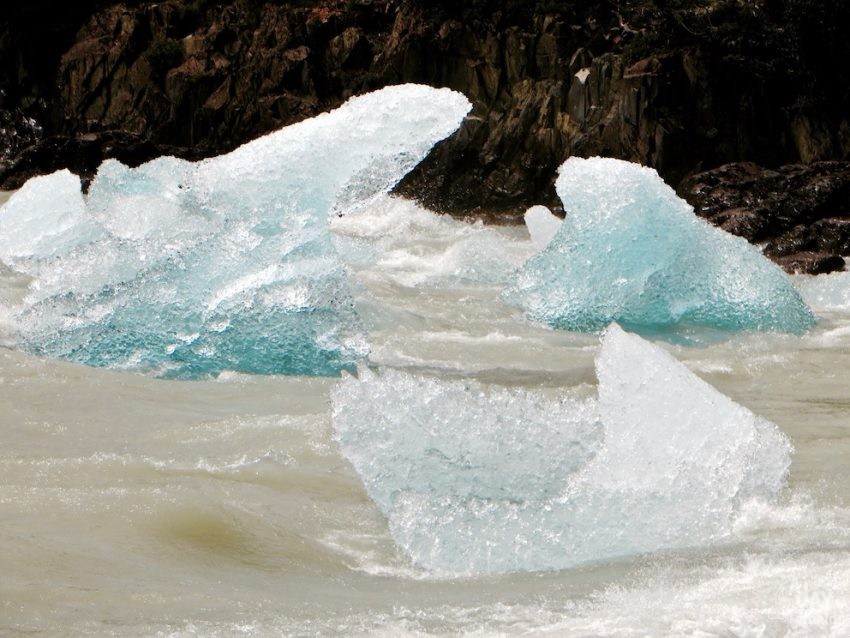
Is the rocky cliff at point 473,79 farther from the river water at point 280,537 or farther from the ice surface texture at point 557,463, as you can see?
the ice surface texture at point 557,463

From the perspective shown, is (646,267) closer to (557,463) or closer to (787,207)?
(557,463)

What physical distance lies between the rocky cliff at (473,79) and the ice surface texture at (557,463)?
16625mm

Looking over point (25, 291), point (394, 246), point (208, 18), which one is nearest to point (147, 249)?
point (25, 291)

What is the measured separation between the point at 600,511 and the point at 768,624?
1131mm

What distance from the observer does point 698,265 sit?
1011cm

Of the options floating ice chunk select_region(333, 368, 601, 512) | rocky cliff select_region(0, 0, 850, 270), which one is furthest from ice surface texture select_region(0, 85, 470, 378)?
rocky cliff select_region(0, 0, 850, 270)

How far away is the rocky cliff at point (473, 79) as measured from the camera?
2223 cm

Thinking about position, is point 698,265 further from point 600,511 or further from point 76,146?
point 76,146

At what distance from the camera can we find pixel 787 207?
56.9ft

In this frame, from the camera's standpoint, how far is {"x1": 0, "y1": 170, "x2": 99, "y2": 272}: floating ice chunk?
37.2 ft

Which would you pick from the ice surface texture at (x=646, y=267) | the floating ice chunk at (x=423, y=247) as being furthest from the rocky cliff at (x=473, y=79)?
the ice surface texture at (x=646, y=267)

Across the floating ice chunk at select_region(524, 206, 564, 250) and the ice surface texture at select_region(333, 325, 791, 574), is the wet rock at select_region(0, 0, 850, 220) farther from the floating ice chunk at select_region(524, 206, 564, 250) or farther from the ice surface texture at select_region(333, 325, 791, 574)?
the ice surface texture at select_region(333, 325, 791, 574)

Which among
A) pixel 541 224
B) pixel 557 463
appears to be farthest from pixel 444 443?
pixel 541 224

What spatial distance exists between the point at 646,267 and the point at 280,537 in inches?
222
